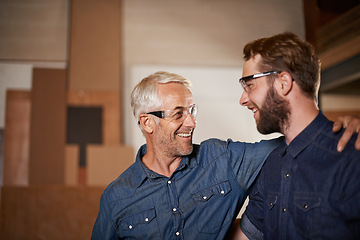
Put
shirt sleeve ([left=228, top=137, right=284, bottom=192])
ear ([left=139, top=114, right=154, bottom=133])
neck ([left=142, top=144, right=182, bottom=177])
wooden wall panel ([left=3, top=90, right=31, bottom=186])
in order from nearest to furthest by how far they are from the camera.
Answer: shirt sleeve ([left=228, top=137, right=284, bottom=192]) < neck ([left=142, top=144, right=182, bottom=177]) < ear ([left=139, top=114, right=154, bottom=133]) < wooden wall panel ([left=3, top=90, right=31, bottom=186])

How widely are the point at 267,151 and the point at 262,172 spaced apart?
0.13m

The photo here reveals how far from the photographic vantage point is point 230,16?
4426mm

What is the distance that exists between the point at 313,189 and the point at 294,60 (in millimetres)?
554

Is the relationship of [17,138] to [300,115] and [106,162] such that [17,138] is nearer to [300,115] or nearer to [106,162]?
[106,162]

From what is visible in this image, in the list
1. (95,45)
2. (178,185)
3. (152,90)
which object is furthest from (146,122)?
(95,45)

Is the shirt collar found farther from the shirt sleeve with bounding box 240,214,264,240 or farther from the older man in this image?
the shirt sleeve with bounding box 240,214,264,240

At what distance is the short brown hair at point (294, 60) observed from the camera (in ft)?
5.14

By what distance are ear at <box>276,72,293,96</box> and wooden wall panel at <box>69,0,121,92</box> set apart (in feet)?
8.74

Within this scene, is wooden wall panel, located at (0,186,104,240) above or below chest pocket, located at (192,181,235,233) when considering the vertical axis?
below

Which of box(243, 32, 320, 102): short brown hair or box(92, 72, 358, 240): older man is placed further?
box(92, 72, 358, 240): older man

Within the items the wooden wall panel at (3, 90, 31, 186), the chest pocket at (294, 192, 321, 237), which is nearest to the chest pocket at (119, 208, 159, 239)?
the chest pocket at (294, 192, 321, 237)

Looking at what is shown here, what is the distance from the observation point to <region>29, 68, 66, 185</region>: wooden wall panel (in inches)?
151

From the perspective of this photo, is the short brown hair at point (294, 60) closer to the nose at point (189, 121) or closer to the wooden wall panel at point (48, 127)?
the nose at point (189, 121)

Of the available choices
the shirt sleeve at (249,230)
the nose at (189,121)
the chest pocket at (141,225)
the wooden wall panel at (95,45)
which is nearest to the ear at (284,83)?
the nose at (189,121)
